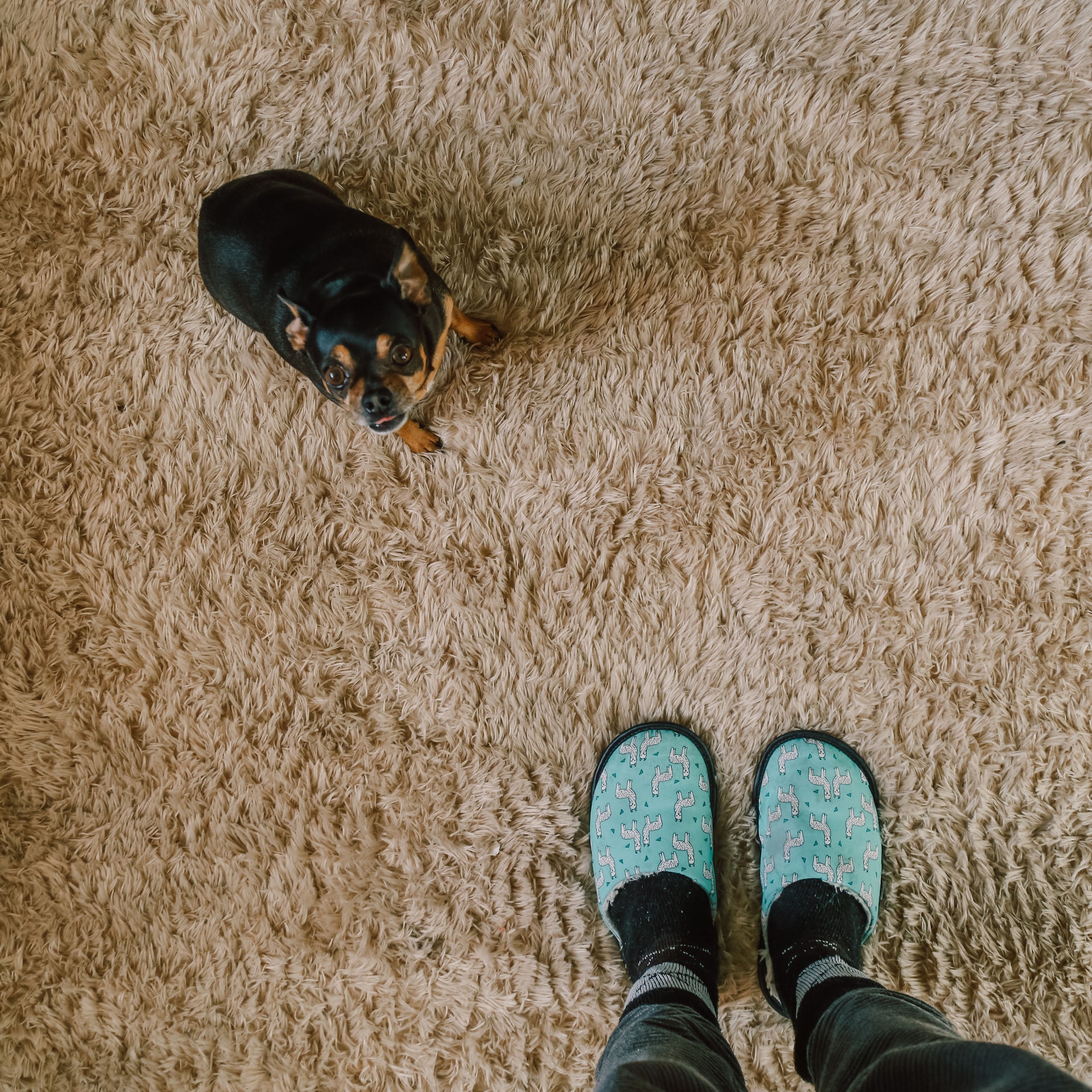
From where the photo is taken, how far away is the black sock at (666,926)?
1072 mm

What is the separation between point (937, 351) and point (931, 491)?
0.70 feet

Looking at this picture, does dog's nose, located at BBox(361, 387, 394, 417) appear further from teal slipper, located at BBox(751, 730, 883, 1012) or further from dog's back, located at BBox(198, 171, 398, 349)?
teal slipper, located at BBox(751, 730, 883, 1012)

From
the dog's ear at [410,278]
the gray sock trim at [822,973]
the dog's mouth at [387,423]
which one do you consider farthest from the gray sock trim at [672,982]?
the dog's ear at [410,278]

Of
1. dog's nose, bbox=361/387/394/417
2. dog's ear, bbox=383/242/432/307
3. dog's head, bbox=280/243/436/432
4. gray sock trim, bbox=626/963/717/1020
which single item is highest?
dog's ear, bbox=383/242/432/307

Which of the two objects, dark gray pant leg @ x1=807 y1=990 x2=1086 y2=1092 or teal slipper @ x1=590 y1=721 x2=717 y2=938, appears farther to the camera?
teal slipper @ x1=590 y1=721 x2=717 y2=938

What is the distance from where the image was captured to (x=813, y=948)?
1.04 m

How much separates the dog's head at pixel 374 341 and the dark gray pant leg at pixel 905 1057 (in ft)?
2.89

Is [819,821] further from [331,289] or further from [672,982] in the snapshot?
[331,289]

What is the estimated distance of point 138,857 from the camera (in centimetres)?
127

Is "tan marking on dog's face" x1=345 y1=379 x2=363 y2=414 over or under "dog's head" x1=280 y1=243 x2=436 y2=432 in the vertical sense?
under

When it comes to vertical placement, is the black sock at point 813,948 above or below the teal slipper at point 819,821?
below

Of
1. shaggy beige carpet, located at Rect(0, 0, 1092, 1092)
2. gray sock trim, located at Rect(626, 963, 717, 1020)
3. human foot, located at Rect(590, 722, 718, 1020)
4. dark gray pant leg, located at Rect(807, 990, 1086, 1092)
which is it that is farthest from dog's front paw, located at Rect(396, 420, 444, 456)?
dark gray pant leg, located at Rect(807, 990, 1086, 1092)

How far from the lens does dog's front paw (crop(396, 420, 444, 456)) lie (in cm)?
120

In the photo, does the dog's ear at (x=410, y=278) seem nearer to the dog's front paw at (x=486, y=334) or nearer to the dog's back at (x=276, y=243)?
the dog's back at (x=276, y=243)
